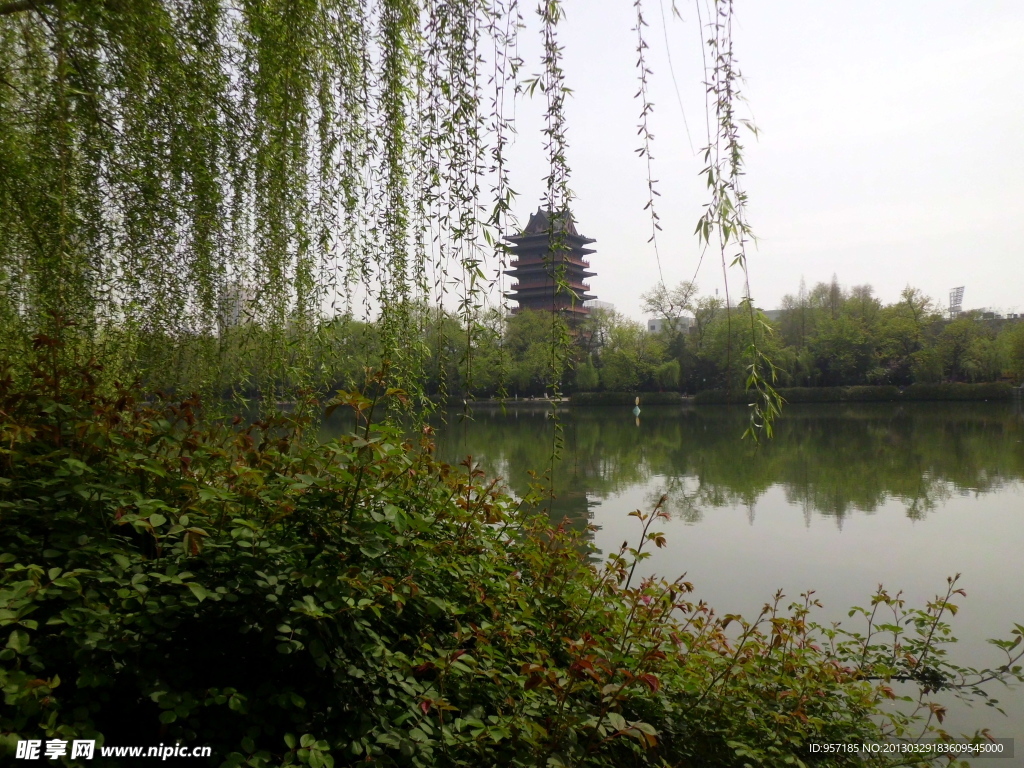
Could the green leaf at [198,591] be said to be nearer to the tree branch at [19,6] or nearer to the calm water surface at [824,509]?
the calm water surface at [824,509]

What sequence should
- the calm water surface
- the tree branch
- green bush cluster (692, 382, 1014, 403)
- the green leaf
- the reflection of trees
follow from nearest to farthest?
1. the green leaf
2. the tree branch
3. the calm water surface
4. the reflection of trees
5. green bush cluster (692, 382, 1014, 403)

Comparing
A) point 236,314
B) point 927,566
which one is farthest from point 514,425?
point 236,314

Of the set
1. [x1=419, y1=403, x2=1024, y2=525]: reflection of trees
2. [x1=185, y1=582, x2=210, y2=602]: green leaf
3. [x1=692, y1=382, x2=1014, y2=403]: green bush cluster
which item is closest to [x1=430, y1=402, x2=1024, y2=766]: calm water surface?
[x1=419, y1=403, x2=1024, y2=525]: reflection of trees

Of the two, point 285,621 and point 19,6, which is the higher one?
point 19,6

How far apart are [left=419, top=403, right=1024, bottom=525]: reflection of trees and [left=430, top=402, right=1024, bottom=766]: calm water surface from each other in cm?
4

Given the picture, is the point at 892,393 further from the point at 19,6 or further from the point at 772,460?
the point at 19,6

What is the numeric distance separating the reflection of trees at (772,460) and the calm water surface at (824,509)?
4 centimetres

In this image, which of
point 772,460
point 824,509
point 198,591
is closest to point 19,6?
point 198,591

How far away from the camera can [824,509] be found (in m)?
7.20

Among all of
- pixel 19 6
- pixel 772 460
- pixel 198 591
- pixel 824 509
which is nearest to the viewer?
pixel 198 591

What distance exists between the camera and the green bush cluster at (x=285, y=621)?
111 cm

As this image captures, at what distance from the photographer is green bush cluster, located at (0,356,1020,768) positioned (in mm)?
1112

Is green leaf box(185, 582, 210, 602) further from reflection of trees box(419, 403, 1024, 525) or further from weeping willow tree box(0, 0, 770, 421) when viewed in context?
reflection of trees box(419, 403, 1024, 525)

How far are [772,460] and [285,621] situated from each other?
1110cm
